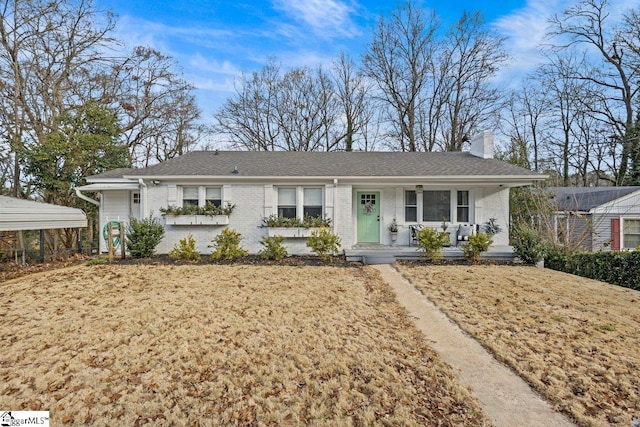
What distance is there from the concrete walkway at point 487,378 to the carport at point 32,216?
946 cm

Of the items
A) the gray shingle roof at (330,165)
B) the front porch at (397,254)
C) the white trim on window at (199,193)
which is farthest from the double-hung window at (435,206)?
the white trim on window at (199,193)

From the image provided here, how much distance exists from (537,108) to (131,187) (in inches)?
1010

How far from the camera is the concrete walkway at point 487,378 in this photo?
2455mm

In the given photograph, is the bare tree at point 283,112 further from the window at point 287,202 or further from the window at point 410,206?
the window at point 410,206

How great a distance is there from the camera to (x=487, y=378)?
9.95ft

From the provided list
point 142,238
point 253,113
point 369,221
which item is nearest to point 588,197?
point 369,221

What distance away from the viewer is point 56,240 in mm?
11625

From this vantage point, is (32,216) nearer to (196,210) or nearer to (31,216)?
(31,216)

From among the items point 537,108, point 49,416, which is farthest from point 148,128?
point 537,108

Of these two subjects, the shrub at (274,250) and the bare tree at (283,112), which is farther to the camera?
the bare tree at (283,112)

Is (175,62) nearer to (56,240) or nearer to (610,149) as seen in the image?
(56,240)

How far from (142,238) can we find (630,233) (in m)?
17.2

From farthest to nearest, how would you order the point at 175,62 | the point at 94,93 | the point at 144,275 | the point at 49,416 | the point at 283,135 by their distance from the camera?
the point at 283,135 < the point at 175,62 < the point at 94,93 < the point at 144,275 < the point at 49,416

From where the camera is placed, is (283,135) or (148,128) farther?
(283,135)
